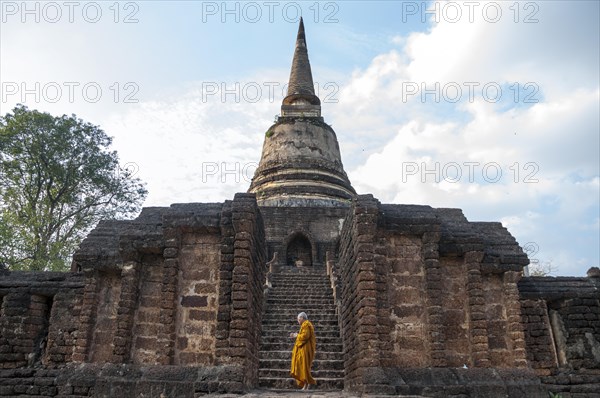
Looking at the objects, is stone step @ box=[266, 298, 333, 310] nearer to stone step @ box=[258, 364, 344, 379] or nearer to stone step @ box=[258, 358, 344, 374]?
stone step @ box=[258, 358, 344, 374]

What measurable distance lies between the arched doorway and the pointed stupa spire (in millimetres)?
7666

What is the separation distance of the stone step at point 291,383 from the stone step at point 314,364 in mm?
517

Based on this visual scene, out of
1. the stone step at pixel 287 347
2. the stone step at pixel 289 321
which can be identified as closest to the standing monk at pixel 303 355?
the stone step at pixel 287 347

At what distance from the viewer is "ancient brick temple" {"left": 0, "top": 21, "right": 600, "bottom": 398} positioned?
8352mm

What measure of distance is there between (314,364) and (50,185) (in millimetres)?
14385

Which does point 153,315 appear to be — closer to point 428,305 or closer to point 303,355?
point 303,355

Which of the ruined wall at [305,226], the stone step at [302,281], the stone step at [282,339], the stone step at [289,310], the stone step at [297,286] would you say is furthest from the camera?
the ruined wall at [305,226]

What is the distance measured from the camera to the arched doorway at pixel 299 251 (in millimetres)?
21219

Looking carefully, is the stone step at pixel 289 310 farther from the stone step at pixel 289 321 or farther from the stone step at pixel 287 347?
the stone step at pixel 287 347

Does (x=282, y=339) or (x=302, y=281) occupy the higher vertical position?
(x=302, y=281)

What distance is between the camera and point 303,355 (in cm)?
900

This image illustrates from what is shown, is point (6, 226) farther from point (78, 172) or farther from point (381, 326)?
point (381, 326)

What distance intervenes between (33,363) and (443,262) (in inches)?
329

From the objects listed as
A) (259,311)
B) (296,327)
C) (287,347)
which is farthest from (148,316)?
(296,327)
